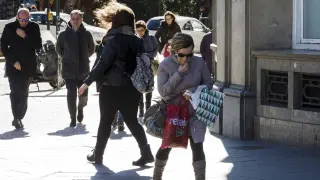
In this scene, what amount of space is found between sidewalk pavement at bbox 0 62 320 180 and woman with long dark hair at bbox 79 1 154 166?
1.18ft

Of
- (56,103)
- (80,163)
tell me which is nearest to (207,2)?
(56,103)

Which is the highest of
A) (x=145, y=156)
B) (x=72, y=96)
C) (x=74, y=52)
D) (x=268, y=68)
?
(x=74, y=52)

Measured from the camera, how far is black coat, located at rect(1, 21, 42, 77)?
12758 millimetres

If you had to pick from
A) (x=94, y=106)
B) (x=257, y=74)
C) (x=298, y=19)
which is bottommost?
(x=94, y=106)

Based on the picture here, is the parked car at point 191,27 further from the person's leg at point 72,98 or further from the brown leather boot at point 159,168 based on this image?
the brown leather boot at point 159,168

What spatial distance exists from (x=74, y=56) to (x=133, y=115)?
3885mm

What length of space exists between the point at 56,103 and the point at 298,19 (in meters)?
6.81

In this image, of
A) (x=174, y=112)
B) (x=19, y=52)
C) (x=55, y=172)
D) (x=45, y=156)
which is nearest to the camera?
(x=174, y=112)

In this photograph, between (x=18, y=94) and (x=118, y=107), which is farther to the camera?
(x=18, y=94)

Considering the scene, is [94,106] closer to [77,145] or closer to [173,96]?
[77,145]

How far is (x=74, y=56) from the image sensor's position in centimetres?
1305

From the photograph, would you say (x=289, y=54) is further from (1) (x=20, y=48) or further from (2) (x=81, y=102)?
(1) (x=20, y=48)

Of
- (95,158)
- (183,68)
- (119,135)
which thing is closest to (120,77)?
(95,158)

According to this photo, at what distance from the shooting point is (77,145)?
11062 mm
